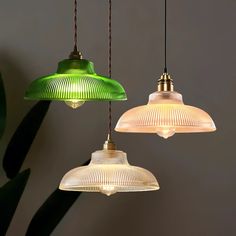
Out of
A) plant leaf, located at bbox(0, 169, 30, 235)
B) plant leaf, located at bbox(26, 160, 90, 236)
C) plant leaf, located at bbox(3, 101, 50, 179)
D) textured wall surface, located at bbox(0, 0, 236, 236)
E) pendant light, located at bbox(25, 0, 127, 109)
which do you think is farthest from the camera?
textured wall surface, located at bbox(0, 0, 236, 236)

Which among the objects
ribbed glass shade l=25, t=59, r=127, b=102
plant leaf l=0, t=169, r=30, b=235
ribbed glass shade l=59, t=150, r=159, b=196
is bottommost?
plant leaf l=0, t=169, r=30, b=235

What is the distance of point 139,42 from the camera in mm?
2758

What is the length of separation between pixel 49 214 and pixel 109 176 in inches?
35.1

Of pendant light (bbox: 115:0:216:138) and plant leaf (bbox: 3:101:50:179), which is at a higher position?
pendant light (bbox: 115:0:216:138)

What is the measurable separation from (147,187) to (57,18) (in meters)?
1.47

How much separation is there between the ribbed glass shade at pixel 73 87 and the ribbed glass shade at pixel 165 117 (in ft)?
0.25

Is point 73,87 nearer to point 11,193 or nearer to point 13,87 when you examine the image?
point 11,193

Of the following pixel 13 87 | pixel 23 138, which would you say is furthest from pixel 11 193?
pixel 13 87

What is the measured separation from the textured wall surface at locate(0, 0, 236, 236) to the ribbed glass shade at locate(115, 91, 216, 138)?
1254 millimetres

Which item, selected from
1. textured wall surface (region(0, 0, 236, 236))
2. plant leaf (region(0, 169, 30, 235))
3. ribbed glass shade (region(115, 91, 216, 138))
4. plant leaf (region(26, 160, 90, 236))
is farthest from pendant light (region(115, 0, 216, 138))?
textured wall surface (region(0, 0, 236, 236))

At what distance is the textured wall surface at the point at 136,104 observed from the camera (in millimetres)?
2682

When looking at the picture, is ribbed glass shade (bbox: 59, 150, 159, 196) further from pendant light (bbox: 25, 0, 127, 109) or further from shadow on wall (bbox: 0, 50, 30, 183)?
shadow on wall (bbox: 0, 50, 30, 183)

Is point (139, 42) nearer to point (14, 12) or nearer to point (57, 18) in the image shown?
point (57, 18)

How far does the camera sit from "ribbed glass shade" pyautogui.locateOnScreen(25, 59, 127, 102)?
4.51 feet
